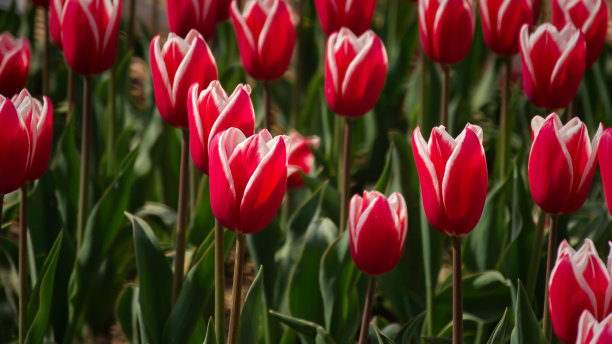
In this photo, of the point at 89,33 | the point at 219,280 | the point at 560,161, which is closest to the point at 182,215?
the point at 219,280

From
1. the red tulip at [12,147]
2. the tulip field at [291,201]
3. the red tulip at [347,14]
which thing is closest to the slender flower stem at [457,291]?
the tulip field at [291,201]

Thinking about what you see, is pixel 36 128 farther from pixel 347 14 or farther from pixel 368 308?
pixel 347 14

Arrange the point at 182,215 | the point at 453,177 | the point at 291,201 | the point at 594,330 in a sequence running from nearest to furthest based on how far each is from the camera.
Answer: the point at 594,330 → the point at 453,177 → the point at 182,215 → the point at 291,201

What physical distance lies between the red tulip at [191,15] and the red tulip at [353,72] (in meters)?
0.29

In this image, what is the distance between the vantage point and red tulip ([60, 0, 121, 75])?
1.54 meters

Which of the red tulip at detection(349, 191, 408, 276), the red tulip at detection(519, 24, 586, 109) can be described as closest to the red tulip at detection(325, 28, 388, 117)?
the red tulip at detection(519, 24, 586, 109)

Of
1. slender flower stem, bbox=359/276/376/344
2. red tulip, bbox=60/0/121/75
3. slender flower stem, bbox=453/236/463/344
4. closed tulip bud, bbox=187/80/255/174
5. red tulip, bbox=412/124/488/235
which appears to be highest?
red tulip, bbox=60/0/121/75

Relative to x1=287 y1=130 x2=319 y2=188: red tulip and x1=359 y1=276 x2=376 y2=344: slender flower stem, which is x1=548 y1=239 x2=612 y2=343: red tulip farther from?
x1=287 y1=130 x2=319 y2=188: red tulip

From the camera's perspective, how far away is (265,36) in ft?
5.35

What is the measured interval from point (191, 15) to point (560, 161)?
2.83 ft

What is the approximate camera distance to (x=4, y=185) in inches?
48.4

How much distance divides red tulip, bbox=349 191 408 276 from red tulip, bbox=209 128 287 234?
18 cm

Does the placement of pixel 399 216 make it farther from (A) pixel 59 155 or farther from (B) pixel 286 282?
(A) pixel 59 155

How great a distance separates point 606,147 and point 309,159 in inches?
42.1
